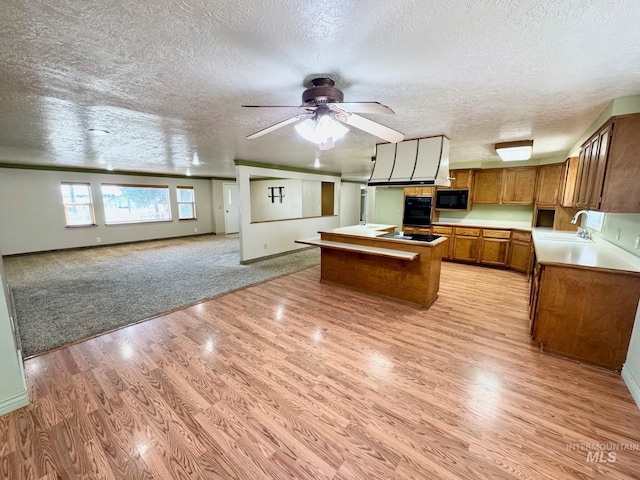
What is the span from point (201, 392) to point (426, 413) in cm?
166

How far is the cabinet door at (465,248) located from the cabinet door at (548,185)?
136cm

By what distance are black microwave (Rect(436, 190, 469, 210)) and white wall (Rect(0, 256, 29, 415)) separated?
21.7ft

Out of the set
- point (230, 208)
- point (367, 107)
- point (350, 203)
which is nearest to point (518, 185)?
point (367, 107)

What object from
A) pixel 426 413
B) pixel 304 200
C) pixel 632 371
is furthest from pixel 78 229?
pixel 632 371

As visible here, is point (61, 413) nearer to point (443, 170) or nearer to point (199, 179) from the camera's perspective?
point (443, 170)

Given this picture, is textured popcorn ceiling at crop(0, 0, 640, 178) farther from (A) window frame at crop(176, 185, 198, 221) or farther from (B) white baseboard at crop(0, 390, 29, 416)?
(A) window frame at crop(176, 185, 198, 221)

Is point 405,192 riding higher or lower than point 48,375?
higher

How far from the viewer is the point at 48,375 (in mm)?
2182

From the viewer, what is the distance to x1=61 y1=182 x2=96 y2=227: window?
675 centimetres

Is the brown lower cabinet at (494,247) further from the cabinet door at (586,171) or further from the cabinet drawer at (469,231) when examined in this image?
the cabinet door at (586,171)

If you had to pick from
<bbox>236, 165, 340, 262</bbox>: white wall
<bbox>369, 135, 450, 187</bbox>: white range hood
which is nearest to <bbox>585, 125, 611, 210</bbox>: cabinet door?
<bbox>369, 135, 450, 187</bbox>: white range hood

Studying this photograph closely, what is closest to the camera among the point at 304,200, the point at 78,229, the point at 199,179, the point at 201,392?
the point at 201,392

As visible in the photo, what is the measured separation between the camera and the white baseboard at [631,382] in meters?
1.91

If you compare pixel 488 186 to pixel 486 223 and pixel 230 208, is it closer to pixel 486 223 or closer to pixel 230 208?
pixel 486 223
